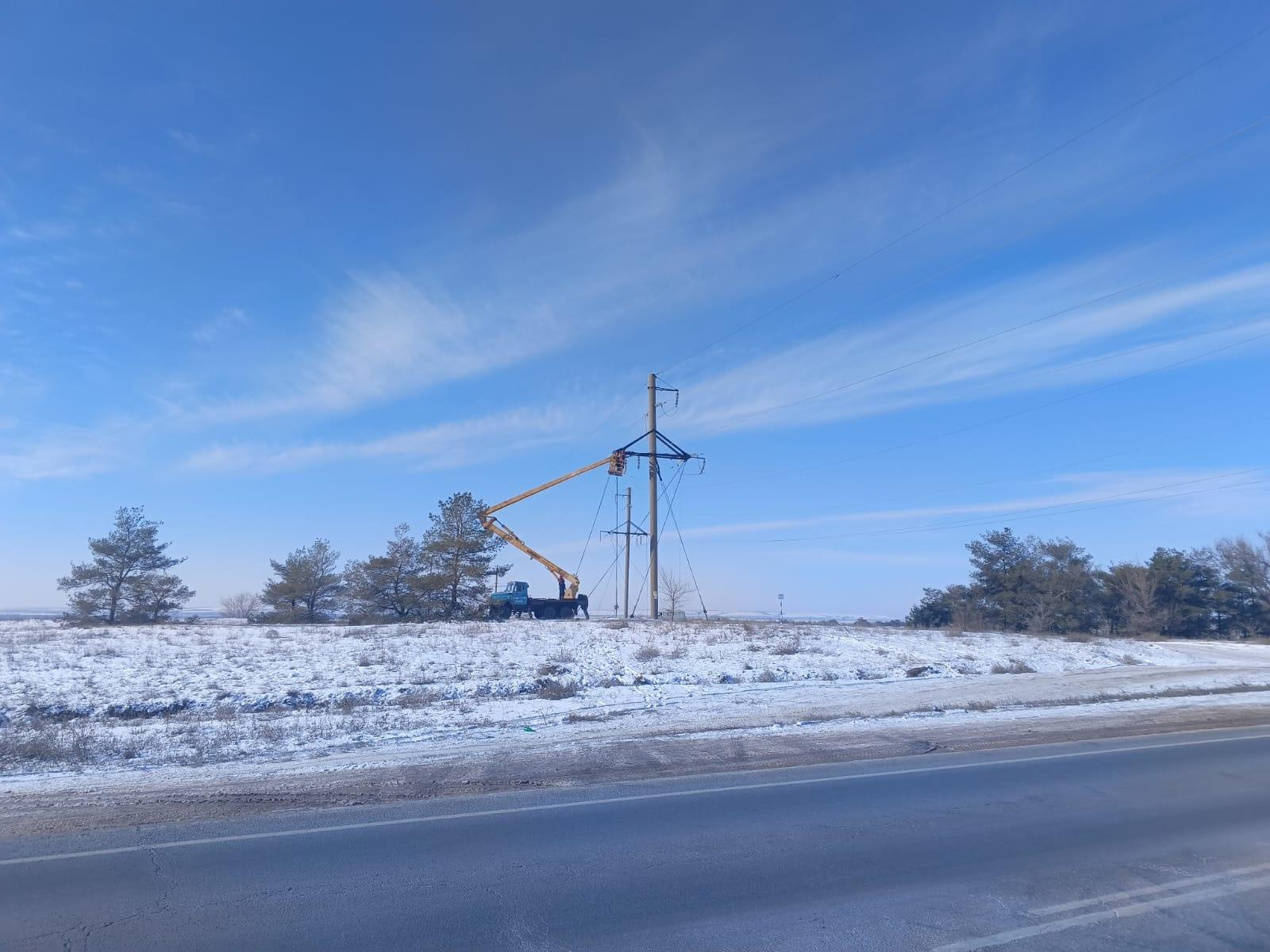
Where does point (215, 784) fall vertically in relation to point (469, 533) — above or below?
below

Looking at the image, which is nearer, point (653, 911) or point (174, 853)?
point (653, 911)

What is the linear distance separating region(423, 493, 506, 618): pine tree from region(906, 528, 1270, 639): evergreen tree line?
1124 inches

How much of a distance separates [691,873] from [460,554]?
53.2 m

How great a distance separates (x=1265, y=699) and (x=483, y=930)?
69.2ft

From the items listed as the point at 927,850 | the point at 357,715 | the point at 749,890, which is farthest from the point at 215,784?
the point at 927,850

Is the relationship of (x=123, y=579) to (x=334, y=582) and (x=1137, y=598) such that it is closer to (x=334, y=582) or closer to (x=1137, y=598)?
(x=334, y=582)

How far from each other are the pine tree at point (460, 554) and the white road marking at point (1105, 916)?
53.8m

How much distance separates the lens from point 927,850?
782 cm

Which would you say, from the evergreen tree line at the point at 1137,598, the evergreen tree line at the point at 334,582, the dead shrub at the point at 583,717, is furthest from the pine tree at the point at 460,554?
the dead shrub at the point at 583,717

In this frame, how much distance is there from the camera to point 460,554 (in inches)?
2322

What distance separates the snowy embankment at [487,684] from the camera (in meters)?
14.1

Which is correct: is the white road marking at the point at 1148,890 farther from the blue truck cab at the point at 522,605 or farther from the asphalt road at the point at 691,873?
the blue truck cab at the point at 522,605

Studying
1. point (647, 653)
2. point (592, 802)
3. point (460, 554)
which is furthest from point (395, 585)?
point (592, 802)

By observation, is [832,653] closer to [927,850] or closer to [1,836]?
[927,850]
